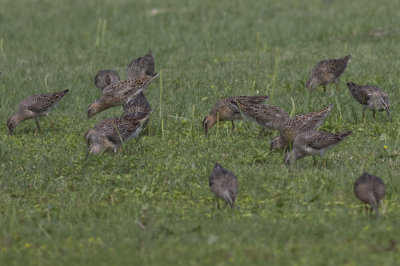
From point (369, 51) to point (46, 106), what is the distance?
815 cm

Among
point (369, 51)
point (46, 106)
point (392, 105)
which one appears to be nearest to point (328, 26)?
point (369, 51)

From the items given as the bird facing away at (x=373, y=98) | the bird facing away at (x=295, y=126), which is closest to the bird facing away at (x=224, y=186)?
the bird facing away at (x=295, y=126)

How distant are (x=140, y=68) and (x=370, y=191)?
8950 mm

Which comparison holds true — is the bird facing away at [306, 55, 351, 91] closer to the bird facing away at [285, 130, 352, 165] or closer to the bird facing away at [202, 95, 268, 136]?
the bird facing away at [202, 95, 268, 136]

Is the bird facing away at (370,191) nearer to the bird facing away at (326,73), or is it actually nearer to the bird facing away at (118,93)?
the bird facing away at (326,73)

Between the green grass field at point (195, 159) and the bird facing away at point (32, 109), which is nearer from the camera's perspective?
the green grass field at point (195, 159)

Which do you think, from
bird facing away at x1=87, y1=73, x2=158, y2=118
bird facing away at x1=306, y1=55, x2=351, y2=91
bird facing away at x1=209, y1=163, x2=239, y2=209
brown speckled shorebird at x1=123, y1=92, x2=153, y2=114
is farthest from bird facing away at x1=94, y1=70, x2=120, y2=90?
bird facing away at x1=209, y1=163, x2=239, y2=209

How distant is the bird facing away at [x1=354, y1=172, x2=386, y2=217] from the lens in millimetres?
8492

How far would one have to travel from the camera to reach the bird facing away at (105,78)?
1588cm

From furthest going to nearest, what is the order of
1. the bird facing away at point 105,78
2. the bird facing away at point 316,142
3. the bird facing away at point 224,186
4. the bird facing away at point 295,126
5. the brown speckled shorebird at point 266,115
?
the bird facing away at point 105,78 < the brown speckled shorebird at point 266,115 < the bird facing away at point 295,126 < the bird facing away at point 316,142 < the bird facing away at point 224,186

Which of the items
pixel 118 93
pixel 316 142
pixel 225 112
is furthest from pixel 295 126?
pixel 118 93

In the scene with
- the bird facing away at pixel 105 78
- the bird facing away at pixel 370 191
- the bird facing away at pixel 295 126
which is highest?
the bird facing away at pixel 370 191

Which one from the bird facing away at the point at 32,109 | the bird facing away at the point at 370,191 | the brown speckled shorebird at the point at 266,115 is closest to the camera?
the bird facing away at the point at 370,191

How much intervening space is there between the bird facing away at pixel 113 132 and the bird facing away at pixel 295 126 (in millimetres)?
2252
